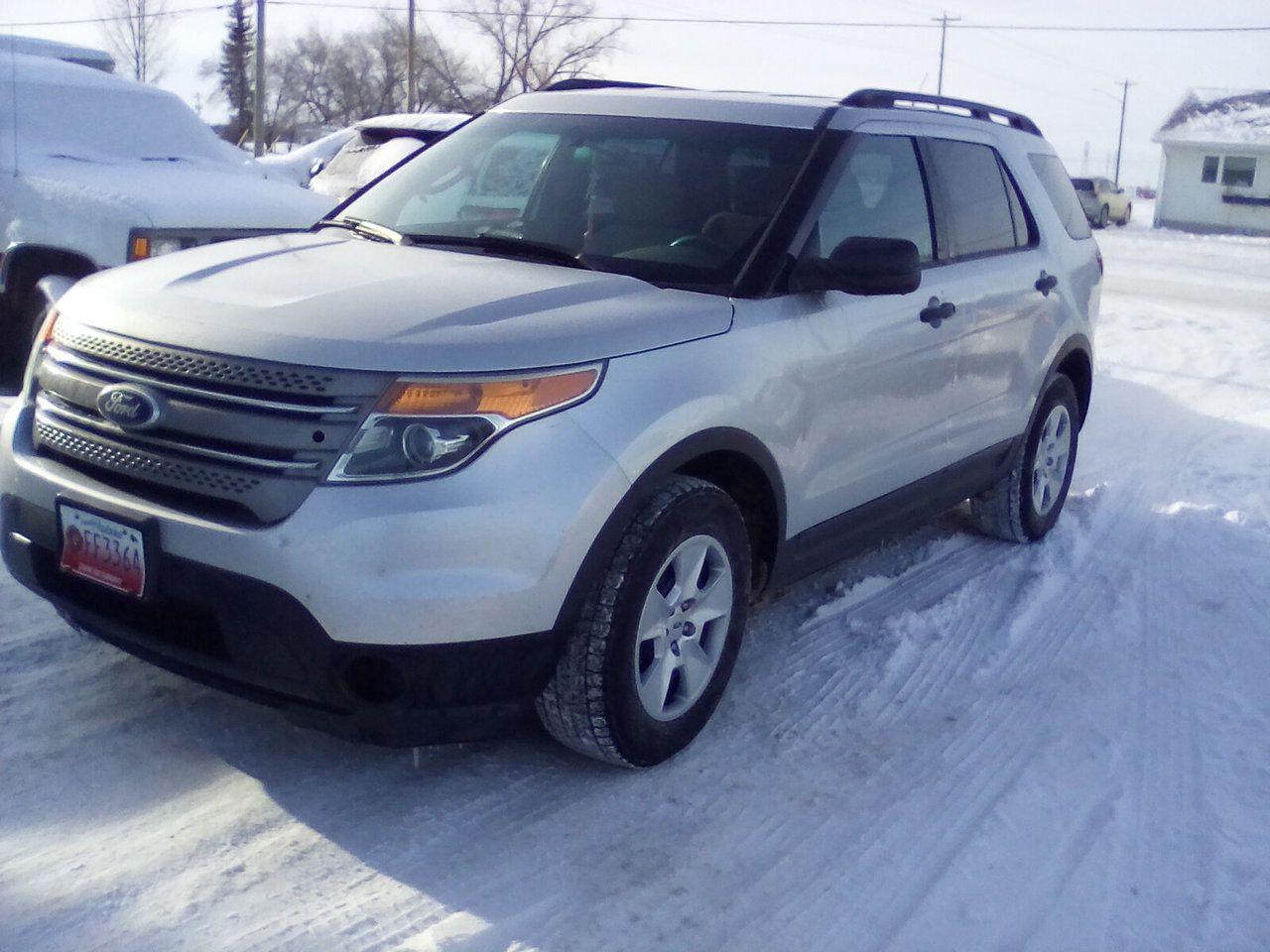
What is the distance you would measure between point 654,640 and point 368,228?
6.11ft

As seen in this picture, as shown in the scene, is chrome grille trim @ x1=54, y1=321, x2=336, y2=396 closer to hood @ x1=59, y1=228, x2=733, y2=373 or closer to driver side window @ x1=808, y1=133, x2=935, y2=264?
hood @ x1=59, y1=228, x2=733, y2=373

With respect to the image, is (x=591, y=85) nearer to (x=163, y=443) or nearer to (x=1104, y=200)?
(x=163, y=443)

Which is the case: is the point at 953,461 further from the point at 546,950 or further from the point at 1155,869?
the point at 546,950

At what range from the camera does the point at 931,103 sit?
16.9 ft

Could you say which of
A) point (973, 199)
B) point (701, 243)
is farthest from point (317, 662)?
point (973, 199)

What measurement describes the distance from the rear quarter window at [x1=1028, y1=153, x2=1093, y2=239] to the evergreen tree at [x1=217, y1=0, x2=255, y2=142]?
213 ft

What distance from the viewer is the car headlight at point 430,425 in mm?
2955

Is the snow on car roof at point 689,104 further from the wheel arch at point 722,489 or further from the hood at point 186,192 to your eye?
the hood at point 186,192

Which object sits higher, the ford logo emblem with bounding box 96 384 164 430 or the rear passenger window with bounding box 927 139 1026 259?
the rear passenger window with bounding box 927 139 1026 259

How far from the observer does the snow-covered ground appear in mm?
2918

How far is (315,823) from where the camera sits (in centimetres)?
A: 324

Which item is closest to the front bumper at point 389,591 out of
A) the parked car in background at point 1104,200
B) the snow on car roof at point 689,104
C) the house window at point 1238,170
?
the snow on car roof at point 689,104

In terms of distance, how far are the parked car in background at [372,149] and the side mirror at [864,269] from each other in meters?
8.82

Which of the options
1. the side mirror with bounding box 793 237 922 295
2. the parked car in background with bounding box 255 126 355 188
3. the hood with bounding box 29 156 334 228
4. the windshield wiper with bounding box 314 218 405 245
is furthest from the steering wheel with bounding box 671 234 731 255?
the parked car in background with bounding box 255 126 355 188
